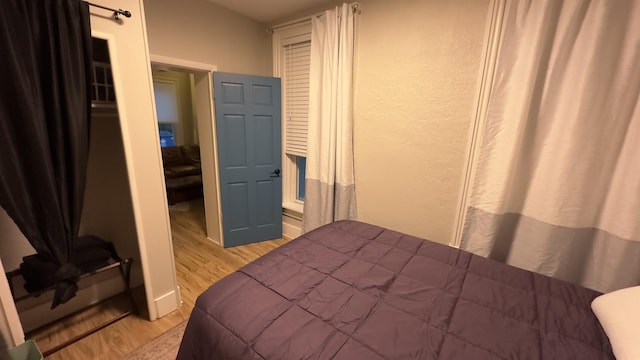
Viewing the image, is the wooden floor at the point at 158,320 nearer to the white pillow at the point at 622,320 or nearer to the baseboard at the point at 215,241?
the baseboard at the point at 215,241

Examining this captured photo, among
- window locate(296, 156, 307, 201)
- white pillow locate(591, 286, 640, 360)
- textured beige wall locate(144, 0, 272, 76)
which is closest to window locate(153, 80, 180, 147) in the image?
textured beige wall locate(144, 0, 272, 76)

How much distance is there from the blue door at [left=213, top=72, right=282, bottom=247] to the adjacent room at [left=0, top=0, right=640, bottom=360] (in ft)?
0.17

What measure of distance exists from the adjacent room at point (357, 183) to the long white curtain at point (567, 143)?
0.03ft

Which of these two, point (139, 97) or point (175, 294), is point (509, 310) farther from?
point (139, 97)

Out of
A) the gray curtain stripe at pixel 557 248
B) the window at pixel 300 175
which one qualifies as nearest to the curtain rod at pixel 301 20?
the window at pixel 300 175

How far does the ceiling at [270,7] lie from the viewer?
247 cm

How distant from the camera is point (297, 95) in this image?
295cm

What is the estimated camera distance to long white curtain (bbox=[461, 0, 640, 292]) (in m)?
1.33

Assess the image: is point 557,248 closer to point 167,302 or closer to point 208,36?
point 167,302

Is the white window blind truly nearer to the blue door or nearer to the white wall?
the blue door

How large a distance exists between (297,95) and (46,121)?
6.99ft

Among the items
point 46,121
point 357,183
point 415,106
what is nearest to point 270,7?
point 415,106

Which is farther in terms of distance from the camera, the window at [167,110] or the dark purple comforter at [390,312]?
the window at [167,110]

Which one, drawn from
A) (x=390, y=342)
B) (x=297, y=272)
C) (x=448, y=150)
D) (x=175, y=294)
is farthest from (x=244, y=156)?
(x=390, y=342)
